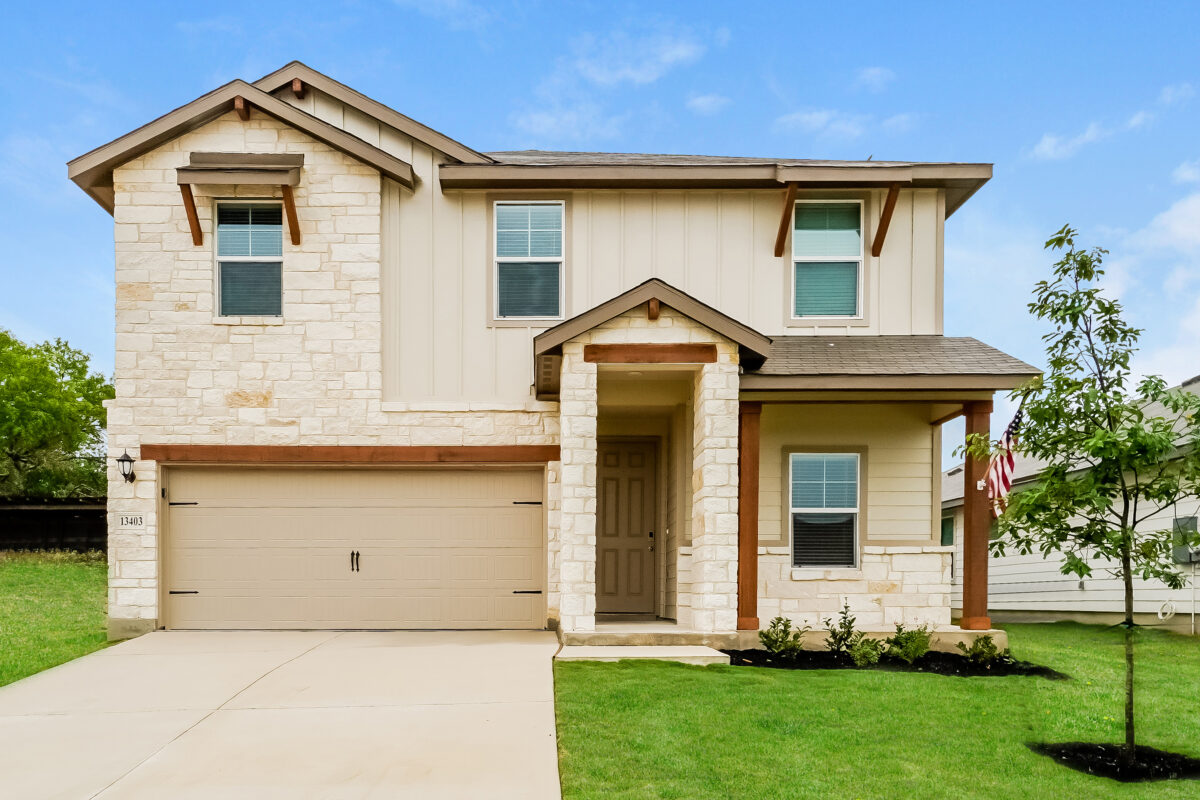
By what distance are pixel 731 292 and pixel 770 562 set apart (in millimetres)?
3234

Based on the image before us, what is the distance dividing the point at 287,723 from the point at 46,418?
29.8 metres

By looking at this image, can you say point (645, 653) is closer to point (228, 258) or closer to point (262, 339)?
point (262, 339)

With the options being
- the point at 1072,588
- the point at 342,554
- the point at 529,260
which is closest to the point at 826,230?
the point at 529,260

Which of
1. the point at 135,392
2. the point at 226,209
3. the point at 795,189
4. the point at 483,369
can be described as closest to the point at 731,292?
the point at 795,189

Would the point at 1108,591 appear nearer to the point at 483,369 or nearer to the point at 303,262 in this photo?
the point at 483,369

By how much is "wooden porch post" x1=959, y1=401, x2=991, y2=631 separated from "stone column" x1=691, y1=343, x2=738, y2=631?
2.55 m

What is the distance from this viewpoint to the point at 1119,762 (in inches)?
245

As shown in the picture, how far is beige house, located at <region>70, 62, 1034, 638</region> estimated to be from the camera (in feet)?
36.7

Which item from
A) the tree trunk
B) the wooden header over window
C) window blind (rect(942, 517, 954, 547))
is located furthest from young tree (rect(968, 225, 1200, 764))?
window blind (rect(942, 517, 954, 547))

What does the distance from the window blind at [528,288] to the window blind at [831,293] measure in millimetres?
2967

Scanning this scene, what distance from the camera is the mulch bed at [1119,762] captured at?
604 cm

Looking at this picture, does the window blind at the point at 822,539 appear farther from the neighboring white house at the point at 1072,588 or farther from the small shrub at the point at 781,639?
the neighboring white house at the point at 1072,588

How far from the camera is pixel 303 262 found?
11.3 meters

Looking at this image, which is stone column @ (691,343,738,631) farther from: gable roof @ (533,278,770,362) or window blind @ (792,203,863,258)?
window blind @ (792,203,863,258)
